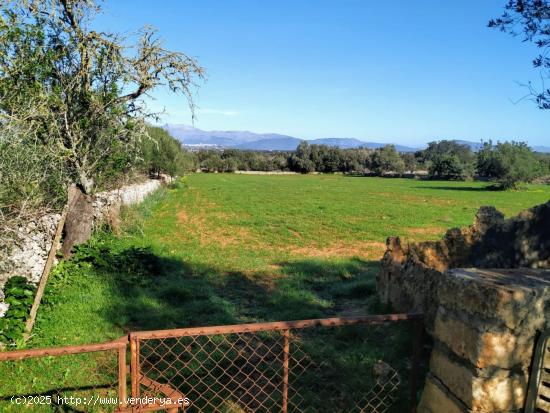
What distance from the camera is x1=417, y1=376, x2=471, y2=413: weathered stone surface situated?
297 cm

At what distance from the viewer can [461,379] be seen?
9.57ft

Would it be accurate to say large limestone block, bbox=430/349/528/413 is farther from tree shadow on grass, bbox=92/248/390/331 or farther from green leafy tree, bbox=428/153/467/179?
green leafy tree, bbox=428/153/467/179

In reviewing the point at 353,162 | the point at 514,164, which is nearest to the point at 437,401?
the point at 514,164

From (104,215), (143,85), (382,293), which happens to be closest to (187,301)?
(382,293)

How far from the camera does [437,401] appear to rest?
3195 mm

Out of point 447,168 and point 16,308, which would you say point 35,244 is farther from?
point 447,168

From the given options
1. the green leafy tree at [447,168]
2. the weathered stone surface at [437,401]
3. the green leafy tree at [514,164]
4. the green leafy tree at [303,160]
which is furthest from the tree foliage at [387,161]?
the weathered stone surface at [437,401]

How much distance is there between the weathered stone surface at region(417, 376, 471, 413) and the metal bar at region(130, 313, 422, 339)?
1.80ft

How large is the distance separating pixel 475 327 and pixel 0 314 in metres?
6.41

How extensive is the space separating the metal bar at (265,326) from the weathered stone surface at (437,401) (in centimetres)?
55

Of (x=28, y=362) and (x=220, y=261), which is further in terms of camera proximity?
(x=220, y=261)

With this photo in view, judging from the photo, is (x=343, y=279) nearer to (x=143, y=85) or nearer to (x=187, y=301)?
(x=187, y=301)

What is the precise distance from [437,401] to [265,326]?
149 centimetres

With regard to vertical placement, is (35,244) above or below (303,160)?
below
